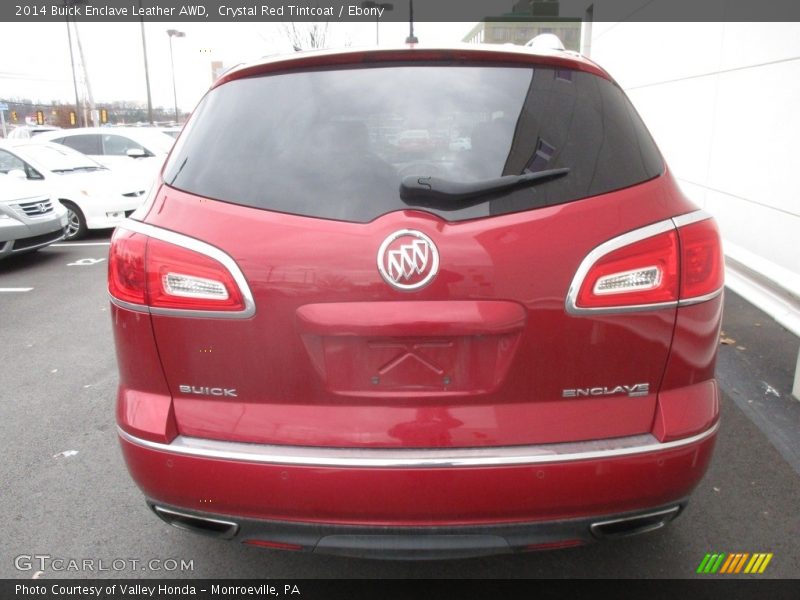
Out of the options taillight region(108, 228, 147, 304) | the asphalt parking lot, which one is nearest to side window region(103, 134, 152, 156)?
the asphalt parking lot

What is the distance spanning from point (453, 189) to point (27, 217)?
26.2 ft

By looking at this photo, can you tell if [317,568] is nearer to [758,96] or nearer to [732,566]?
[732,566]

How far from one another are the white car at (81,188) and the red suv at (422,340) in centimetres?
937

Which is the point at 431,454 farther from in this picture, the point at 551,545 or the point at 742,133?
the point at 742,133

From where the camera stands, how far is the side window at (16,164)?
9.68m

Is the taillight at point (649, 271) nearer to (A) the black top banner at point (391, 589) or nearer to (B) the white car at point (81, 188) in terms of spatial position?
(A) the black top banner at point (391, 589)

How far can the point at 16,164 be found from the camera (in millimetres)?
9766

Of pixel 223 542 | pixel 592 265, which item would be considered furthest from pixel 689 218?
pixel 223 542

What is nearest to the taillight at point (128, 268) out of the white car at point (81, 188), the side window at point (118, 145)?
the white car at point (81, 188)

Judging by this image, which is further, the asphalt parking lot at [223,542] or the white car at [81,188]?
the white car at [81,188]

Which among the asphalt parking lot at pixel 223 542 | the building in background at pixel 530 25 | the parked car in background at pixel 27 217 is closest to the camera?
the asphalt parking lot at pixel 223 542

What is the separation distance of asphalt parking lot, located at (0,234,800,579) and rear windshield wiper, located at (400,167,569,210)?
1469 millimetres

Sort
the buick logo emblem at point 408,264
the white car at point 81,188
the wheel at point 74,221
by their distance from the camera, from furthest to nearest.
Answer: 1. the wheel at point 74,221
2. the white car at point 81,188
3. the buick logo emblem at point 408,264

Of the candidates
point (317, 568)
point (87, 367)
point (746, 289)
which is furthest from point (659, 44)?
point (317, 568)
